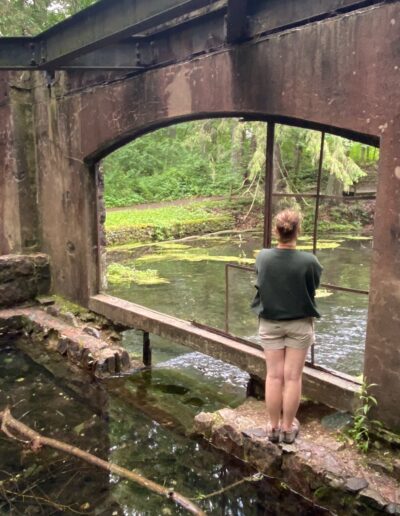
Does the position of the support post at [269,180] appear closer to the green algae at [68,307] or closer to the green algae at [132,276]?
the green algae at [68,307]

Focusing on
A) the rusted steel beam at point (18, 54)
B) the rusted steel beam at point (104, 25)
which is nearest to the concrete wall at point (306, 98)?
the rusted steel beam at point (104, 25)

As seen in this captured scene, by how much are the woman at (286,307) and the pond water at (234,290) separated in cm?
308

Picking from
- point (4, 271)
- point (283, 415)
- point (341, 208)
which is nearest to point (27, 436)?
point (283, 415)

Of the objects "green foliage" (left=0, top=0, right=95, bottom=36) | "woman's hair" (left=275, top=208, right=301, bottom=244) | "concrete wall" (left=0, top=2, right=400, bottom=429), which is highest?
"green foliage" (left=0, top=0, right=95, bottom=36)

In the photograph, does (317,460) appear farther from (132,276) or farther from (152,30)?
(132,276)

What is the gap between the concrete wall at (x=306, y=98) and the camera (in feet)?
11.9

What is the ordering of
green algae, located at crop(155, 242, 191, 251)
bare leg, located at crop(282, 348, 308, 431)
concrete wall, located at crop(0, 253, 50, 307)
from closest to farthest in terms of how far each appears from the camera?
bare leg, located at crop(282, 348, 308, 431) < concrete wall, located at crop(0, 253, 50, 307) < green algae, located at crop(155, 242, 191, 251)

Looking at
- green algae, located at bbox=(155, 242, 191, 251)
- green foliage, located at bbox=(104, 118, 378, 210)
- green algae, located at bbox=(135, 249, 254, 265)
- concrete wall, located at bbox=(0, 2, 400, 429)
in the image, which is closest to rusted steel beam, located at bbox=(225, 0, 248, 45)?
concrete wall, located at bbox=(0, 2, 400, 429)

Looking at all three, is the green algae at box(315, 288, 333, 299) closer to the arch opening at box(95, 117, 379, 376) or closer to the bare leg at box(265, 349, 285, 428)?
the arch opening at box(95, 117, 379, 376)

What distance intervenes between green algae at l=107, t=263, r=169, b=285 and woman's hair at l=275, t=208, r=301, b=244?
786 centimetres

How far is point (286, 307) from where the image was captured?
362cm

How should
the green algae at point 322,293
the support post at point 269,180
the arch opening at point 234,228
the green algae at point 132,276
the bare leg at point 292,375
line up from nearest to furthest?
the bare leg at point 292,375 < the support post at point 269,180 < the arch opening at point 234,228 < the green algae at point 322,293 < the green algae at point 132,276

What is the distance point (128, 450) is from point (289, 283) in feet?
7.80

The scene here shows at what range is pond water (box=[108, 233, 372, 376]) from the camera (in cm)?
773
